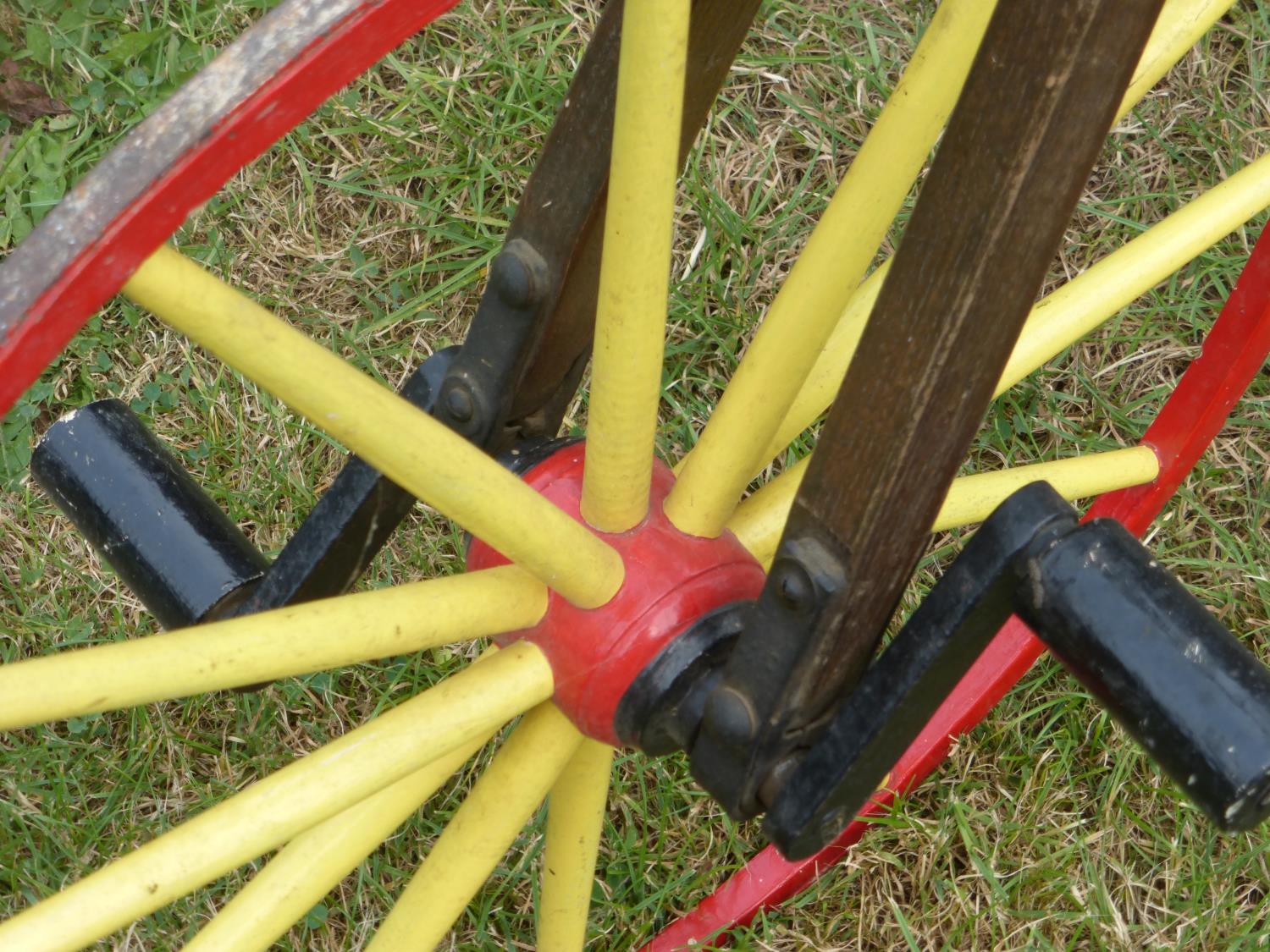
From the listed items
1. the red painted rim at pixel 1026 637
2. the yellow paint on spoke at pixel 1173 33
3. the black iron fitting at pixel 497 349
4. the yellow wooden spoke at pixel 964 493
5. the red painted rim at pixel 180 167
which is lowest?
the red painted rim at pixel 1026 637

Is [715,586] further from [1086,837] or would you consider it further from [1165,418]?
[1086,837]

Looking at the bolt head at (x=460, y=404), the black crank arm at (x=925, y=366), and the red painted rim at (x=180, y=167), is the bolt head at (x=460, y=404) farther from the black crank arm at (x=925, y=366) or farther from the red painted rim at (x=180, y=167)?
the red painted rim at (x=180, y=167)

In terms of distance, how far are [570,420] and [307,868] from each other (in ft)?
3.18

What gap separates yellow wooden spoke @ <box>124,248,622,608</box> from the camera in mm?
796

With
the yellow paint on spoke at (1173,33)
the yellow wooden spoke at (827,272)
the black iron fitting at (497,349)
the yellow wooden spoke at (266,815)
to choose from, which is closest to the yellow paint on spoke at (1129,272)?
the yellow paint on spoke at (1173,33)

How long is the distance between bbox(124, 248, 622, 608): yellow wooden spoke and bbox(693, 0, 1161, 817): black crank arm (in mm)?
136

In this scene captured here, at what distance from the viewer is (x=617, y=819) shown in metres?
1.83

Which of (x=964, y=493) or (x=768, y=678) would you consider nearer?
(x=768, y=678)

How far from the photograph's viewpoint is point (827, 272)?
1026 mm

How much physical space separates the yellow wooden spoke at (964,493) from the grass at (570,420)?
55 centimetres

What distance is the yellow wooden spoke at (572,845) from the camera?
1.34m

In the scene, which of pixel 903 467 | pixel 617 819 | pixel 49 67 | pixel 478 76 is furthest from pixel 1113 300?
pixel 49 67

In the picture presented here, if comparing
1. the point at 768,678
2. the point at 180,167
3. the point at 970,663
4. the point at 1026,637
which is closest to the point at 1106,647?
the point at 970,663

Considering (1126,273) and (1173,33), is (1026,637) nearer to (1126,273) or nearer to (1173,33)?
(1126,273)
